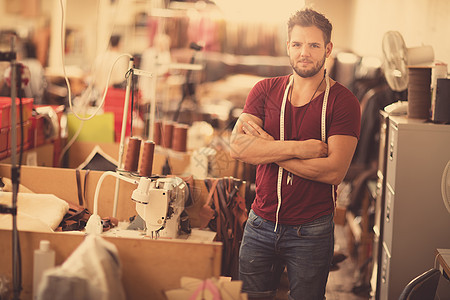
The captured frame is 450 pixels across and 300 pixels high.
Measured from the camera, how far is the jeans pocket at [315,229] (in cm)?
232

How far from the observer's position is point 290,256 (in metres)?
2.35

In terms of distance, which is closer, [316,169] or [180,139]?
[316,169]

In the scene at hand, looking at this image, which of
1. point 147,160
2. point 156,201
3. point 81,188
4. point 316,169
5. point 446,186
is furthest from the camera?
point 81,188

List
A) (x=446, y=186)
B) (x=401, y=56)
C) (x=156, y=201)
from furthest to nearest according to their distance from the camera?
1. (x=401, y=56)
2. (x=446, y=186)
3. (x=156, y=201)

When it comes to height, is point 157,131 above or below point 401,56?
below

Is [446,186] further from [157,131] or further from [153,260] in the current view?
[157,131]

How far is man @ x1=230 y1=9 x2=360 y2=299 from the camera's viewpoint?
91.2 inches

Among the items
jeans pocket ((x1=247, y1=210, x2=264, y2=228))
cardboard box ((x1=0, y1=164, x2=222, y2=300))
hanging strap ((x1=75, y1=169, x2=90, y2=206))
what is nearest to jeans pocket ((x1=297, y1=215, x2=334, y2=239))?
jeans pocket ((x1=247, y1=210, x2=264, y2=228))

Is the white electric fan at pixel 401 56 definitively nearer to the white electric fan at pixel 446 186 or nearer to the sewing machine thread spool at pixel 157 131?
the white electric fan at pixel 446 186

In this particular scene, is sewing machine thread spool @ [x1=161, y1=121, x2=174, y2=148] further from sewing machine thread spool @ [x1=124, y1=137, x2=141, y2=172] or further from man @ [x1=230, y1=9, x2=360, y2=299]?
man @ [x1=230, y1=9, x2=360, y2=299]

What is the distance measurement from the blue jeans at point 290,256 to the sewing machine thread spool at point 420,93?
1126mm

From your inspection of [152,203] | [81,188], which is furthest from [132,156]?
[81,188]

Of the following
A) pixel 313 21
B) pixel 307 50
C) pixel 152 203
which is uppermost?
pixel 313 21

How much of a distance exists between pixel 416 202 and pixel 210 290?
1545 mm
